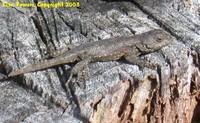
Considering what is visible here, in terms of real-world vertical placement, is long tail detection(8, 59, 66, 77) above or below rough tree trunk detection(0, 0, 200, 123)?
above


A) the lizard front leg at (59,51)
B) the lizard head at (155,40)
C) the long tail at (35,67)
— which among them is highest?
the long tail at (35,67)

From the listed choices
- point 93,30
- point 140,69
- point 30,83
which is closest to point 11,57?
point 30,83

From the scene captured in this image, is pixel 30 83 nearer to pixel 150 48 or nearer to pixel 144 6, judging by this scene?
pixel 150 48

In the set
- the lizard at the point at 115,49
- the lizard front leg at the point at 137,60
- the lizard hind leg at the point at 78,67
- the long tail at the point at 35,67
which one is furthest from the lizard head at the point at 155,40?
the long tail at the point at 35,67

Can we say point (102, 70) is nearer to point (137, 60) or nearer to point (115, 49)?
point (137, 60)

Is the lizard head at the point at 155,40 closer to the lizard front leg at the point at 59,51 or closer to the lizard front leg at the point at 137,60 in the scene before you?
the lizard front leg at the point at 137,60

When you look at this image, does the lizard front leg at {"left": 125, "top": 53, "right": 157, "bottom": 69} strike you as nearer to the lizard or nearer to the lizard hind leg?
the lizard

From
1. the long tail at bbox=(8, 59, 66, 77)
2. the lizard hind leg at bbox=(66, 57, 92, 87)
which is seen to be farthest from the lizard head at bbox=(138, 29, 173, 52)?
the long tail at bbox=(8, 59, 66, 77)
